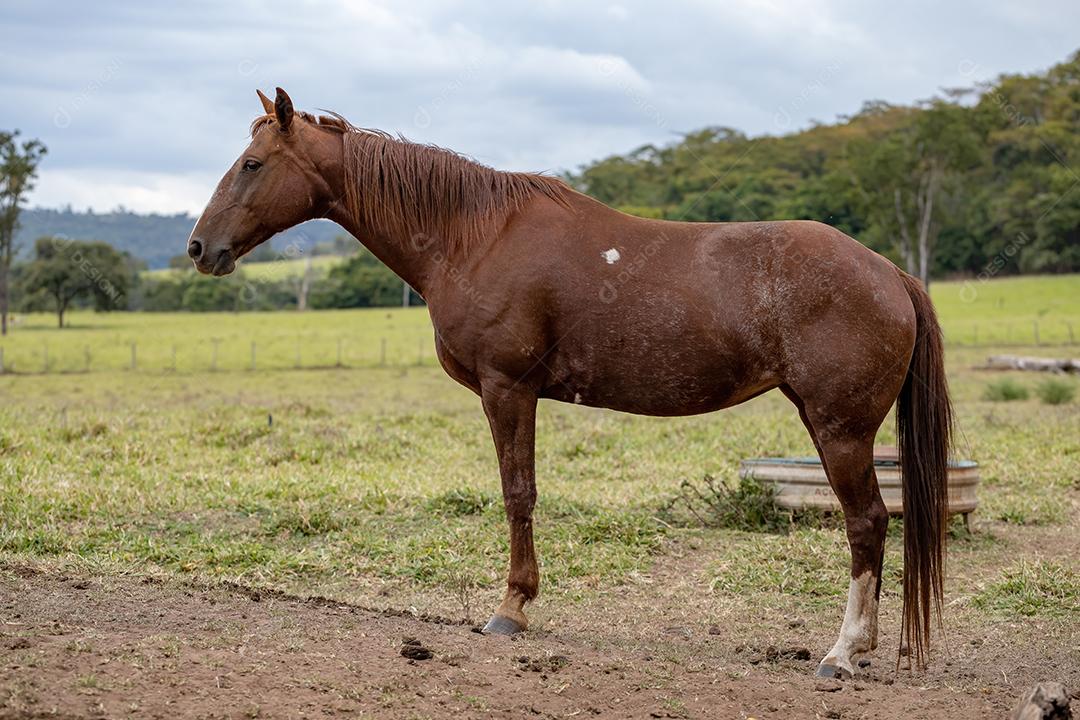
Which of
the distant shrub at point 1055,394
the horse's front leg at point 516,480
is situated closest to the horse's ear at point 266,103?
the horse's front leg at point 516,480

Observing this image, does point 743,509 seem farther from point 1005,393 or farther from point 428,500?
point 1005,393

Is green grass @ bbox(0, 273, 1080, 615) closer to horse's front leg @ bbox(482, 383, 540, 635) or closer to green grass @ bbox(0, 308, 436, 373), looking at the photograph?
horse's front leg @ bbox(482, 383, 540, 635)

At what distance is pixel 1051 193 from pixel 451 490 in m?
57.5

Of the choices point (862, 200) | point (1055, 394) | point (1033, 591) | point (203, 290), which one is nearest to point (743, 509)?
point (1033, 591)

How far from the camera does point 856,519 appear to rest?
232 inches

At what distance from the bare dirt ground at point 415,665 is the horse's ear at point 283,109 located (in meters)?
2.98

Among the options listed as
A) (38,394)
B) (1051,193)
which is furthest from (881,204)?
(38,394)

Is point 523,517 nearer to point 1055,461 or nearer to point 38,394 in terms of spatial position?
point 1055,461

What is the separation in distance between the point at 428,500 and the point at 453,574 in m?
1.94

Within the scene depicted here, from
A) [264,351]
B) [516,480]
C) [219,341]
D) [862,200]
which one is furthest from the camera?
[862,200]

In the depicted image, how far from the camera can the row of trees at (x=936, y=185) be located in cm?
5012

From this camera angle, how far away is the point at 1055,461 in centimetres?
1200

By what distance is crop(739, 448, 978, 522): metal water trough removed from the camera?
28.6 feet

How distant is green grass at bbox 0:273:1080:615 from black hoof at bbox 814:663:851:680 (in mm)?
1605
